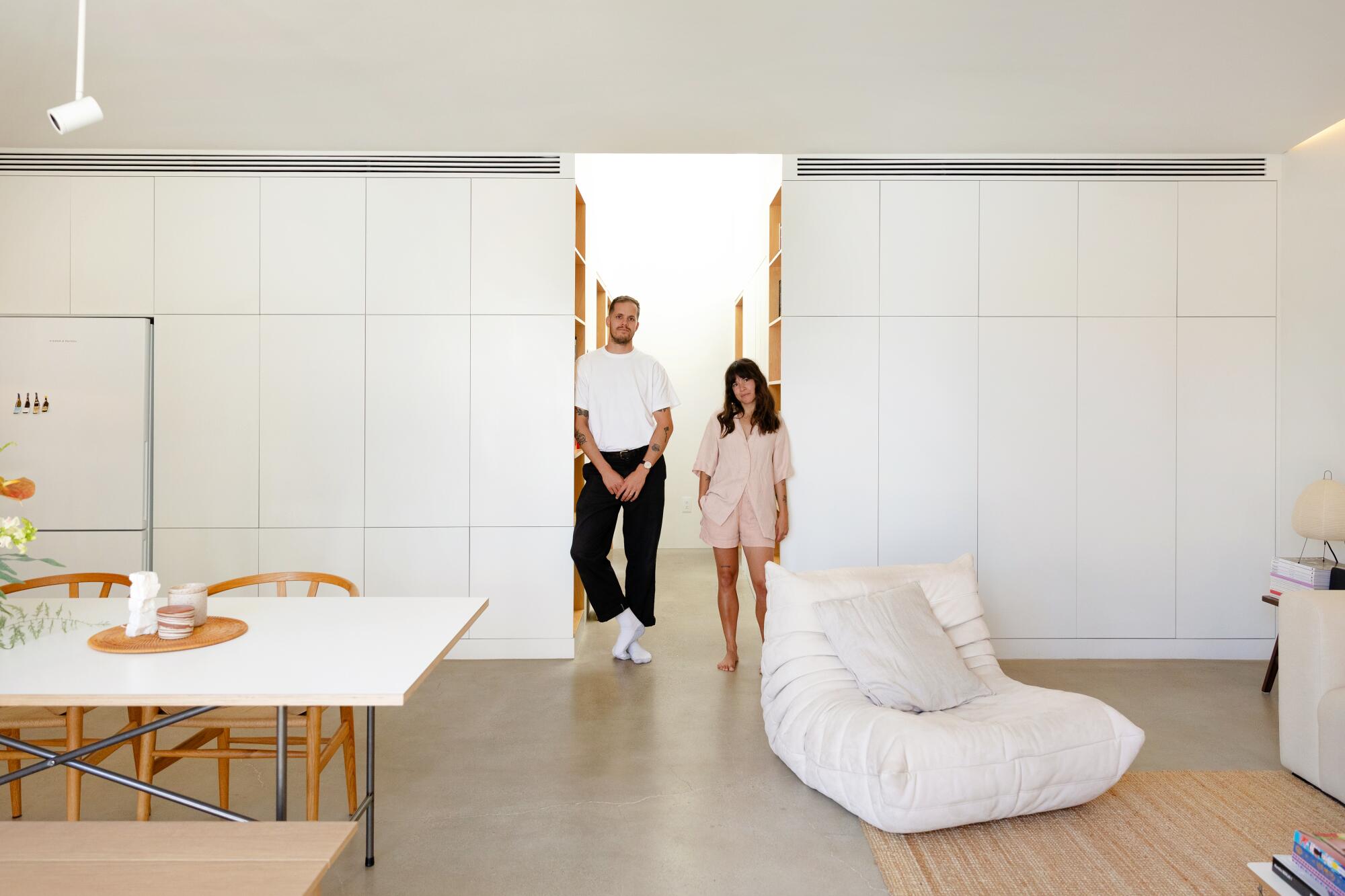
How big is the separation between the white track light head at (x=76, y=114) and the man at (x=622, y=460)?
241 cm

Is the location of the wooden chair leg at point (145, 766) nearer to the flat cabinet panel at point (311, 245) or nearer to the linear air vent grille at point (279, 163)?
the flat cabinet panel at point (311, 245)

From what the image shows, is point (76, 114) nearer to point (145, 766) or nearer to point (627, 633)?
point (145, 766)

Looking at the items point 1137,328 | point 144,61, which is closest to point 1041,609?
point 1137,328

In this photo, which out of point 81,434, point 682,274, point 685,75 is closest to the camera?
point 685,75

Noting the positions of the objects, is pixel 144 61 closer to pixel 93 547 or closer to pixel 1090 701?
pixel 93 547

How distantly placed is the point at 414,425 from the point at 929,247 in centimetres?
298

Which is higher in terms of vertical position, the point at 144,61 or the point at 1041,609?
the point at 144,61

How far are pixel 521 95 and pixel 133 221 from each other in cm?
234

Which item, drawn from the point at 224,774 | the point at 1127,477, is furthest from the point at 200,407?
the point at 1127,477

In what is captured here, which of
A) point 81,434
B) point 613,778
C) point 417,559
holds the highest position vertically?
point 81,434

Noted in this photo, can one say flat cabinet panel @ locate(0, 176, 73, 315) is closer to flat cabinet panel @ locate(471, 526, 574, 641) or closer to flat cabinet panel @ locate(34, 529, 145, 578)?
flat cabinet panel @ locate(34, 529, 145, 578)

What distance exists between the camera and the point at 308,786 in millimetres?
2150

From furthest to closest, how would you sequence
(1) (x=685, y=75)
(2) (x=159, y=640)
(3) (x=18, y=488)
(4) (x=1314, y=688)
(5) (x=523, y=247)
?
(5) (x=523, y=247) → (1) (x=685, y=75) → (4) (x=1314, y=688) → (2) (x=159, y=640) → (3) (x=18, y=488)

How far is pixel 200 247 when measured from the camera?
4363 millimetres
